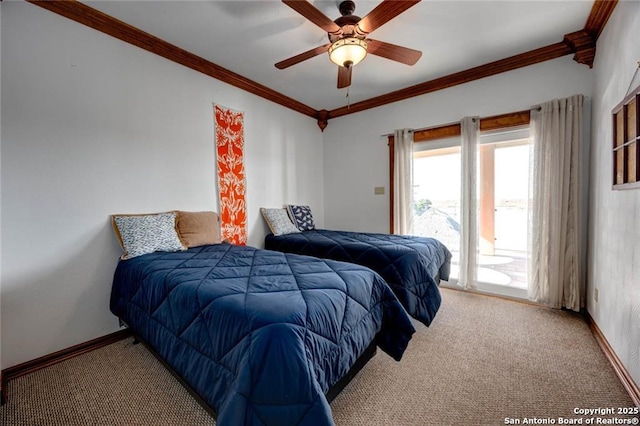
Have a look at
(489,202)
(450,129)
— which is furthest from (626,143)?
(450,129)

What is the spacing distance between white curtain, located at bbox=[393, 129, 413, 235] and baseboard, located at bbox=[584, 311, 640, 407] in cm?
193

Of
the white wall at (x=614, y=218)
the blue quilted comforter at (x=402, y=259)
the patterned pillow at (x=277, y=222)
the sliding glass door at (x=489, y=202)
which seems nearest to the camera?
the white wall at (x=614, y=218)

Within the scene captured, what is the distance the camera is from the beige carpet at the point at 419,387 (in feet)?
4.53

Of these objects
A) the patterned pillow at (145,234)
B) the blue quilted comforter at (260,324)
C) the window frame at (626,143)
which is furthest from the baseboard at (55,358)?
the window frame at (626,143)

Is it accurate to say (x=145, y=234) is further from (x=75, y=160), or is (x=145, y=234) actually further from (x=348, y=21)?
(x=348, y=21)

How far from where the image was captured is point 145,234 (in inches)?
84.3

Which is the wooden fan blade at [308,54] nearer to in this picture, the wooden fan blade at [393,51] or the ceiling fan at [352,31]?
the ceiling fan at [352,31]

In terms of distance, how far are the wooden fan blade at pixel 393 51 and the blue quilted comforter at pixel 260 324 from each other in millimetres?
1778

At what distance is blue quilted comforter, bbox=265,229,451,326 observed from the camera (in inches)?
84.6

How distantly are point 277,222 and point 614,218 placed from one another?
3.13 m

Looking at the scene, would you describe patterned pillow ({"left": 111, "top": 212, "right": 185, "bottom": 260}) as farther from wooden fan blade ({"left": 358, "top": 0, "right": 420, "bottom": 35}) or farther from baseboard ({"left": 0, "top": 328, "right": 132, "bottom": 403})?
wooden fan blade ({"left": 358, "top": 0, "right": 420, "bottom": 35})

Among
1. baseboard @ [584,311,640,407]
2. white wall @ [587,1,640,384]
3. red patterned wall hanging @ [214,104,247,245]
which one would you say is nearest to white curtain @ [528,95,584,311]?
white wall @ [587,1,640,384]

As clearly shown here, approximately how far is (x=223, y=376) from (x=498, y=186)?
342 cm

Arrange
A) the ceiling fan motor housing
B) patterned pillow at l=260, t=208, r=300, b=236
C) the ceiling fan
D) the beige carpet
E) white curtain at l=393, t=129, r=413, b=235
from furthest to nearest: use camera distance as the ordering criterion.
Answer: white curtain at l=393, t=129, r=413, b=235 < patterned pillow at l=260, t=208, r=300, b=236 < the ceiling fan motor housing < the ceiling fan < the beige carpet
